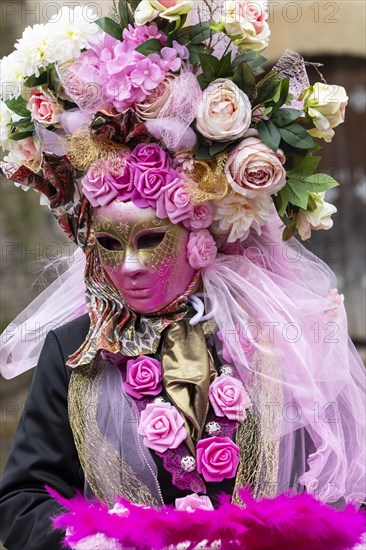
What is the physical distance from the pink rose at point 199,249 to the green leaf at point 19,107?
1.79ft

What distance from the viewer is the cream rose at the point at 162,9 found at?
2.54 metres

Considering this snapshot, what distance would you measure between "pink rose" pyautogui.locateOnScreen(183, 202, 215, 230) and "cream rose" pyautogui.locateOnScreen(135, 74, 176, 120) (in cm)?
26

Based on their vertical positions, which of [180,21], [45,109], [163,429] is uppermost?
[180,21]

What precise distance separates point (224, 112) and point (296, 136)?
0.19 m

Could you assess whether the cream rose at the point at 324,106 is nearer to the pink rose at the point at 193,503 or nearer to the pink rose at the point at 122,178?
the pink rose at the point at 122,178

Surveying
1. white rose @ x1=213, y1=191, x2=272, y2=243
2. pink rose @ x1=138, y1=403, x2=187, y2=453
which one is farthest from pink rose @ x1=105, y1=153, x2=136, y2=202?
pink rose @ x1=138, y1=403, x2=187, y2=453

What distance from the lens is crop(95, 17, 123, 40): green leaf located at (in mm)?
2631

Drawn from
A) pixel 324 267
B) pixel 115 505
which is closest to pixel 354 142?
pixel 324 267

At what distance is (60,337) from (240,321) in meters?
0.48

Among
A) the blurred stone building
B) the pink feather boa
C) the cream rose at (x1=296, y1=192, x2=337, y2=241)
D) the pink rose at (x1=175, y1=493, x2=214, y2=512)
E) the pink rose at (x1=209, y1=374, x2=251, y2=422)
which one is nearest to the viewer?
the pink feather boa

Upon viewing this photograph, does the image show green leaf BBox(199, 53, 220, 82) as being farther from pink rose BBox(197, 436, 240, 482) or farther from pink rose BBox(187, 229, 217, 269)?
pink rose BBox(197, 436, 240, 482)

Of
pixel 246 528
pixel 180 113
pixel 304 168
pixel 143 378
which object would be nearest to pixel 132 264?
pixel 143 378

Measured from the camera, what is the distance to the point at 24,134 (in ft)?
8.89

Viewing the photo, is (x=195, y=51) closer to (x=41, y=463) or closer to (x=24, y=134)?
(x=24, y=134)
